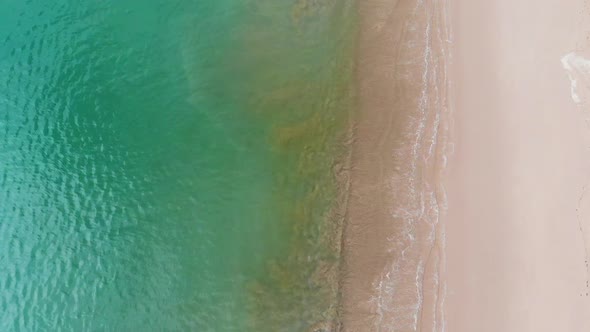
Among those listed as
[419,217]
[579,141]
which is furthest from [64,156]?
[579,141]

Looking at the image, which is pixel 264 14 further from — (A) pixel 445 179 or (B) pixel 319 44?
(A) pixel 445 179

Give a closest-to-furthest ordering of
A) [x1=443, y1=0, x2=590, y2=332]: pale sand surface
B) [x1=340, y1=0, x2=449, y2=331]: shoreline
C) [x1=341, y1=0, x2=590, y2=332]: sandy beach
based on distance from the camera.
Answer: [x1=443, y1=0, x2=590, y2=332]: pale sand surface
[x1=341, y1=0, x2=590, y2=332]: sandy beach
[x1=340, y1=0, x2=449, y2=331]: shoreline

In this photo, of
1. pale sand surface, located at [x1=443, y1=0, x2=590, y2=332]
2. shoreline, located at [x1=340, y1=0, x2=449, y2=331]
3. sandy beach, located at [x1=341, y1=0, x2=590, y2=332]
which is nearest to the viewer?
pale sand surface, located at [x1=443, y1=0, x2=590, y2=332]

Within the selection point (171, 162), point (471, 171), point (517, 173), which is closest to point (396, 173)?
point (471, 171)

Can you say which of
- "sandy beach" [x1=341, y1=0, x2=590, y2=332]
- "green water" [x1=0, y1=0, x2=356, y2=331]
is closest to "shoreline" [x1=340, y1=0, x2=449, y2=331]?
"sandy beach" [x1=341, y1=0, x2=590, y2=332]

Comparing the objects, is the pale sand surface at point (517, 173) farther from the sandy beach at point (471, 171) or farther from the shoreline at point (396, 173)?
the shoreline at point (396, 173)

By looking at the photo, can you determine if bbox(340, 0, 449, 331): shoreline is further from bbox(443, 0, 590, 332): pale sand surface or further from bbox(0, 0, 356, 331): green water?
bbox(0, 0, 356, 331): green water

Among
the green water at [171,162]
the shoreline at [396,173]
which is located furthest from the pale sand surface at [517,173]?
the green water at [171,162]
